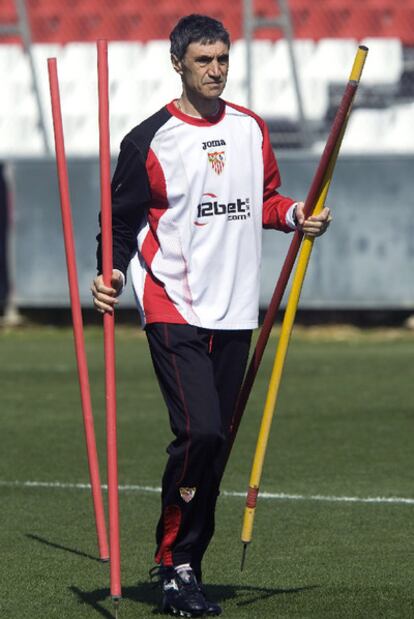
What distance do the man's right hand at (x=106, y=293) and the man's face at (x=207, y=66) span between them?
66cm

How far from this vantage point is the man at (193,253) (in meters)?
4.91

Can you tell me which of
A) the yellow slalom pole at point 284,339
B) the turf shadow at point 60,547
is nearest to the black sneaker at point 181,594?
the yellow slalom pole at point 284,339

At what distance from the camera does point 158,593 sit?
17.6 feet

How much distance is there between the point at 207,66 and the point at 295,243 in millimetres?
618

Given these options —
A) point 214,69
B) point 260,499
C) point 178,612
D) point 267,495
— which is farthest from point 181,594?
point 267,495

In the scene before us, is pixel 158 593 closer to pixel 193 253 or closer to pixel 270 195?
pixel 193 253

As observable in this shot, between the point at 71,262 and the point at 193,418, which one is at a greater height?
the point at 71,262

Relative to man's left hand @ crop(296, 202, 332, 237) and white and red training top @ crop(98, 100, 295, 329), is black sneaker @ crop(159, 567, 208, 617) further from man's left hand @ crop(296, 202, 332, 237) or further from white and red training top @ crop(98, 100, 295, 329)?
man's left hand @ crop(296, 202, 332, 237)

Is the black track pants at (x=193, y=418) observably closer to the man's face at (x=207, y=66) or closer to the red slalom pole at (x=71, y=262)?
the red slalom pole at (x=71, y=262)

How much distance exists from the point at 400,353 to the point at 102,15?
648cm

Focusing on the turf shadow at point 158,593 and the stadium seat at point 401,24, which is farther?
the stadium seat at point 401,24

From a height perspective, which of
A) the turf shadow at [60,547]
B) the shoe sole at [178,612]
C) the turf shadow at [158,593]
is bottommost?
the turf shadow at [60,547]

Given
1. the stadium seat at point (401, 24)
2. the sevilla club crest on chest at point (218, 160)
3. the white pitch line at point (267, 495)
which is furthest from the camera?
the stadium seat at point (401, 24)

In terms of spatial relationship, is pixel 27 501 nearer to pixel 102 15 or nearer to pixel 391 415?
pixel 391 415
